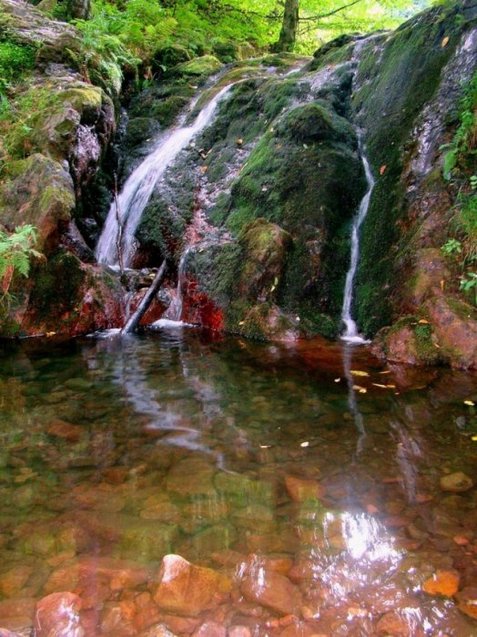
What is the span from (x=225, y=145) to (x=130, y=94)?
445cm

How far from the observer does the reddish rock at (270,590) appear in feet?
6.51

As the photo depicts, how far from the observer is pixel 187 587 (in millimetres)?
2047

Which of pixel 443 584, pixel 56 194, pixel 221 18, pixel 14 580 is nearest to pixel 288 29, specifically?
pixel 221 18

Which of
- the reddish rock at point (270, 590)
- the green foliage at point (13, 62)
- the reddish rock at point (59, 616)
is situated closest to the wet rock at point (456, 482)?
the reddish rock at point (270, 590)

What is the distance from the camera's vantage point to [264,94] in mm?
9641

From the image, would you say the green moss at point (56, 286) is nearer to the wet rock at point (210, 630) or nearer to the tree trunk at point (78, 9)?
the wet rock at point (210, 630)

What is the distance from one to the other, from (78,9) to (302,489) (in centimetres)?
1325

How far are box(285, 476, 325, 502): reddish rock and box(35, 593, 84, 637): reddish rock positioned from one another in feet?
4.18

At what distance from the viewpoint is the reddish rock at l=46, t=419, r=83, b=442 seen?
139 inches

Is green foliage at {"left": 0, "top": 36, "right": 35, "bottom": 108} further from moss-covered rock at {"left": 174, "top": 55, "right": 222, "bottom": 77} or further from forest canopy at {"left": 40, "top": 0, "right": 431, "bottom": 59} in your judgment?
moss-covered rock at {"left": 174, "top": 55, "right": 222, "bottom": 77}

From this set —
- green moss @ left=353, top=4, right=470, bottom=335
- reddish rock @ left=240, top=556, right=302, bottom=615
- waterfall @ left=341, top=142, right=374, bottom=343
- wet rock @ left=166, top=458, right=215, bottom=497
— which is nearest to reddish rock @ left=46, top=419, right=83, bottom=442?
wet rock @ left=166, top=458, right=215, bottom=497

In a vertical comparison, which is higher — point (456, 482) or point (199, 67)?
point (199, 67)

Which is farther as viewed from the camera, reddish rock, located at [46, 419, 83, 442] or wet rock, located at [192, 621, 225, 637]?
reddish rock, located at [46, 419, 83, 442]

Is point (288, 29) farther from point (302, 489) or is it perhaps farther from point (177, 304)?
point (302, 489)
